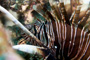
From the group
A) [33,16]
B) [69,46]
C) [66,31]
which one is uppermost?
[33,16]

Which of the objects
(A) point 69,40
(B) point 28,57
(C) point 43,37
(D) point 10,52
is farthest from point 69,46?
(D) point 10,52

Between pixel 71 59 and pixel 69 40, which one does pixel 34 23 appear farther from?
pixel 71 59

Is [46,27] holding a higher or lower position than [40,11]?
lower

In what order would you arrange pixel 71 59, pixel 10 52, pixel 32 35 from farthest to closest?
1. pixel 71 59
2. pixel 32 35
3. pixel 10 52

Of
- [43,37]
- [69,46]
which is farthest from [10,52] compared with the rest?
[69,46]

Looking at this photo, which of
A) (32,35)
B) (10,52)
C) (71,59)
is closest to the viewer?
(10,52)

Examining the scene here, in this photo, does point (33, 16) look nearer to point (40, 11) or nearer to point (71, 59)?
point (40, 11)

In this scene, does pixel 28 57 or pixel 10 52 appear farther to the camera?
pixel 28 57
